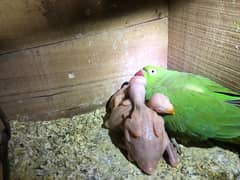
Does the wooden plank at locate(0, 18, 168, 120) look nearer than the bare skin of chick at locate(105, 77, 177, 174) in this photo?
No

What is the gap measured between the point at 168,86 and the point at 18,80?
507 millimetres

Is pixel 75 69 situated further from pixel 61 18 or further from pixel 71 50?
pixel 61 18

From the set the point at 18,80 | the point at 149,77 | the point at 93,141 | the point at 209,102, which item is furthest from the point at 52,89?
the point at 209,102

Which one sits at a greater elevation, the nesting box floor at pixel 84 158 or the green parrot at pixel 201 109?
the green parrot at pixel 201 109

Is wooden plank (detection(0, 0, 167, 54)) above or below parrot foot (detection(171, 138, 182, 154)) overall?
above

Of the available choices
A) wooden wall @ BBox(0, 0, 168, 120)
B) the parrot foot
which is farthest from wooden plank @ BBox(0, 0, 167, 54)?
the parrot foot

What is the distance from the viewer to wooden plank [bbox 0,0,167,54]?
0.96m

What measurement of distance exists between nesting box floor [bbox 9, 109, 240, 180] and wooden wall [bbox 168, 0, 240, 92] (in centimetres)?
25

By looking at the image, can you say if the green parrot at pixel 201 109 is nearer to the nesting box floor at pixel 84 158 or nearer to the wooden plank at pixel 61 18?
the nesting box floor at pixel 84 158

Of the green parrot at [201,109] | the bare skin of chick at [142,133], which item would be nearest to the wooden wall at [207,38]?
the green parrot at [201,109]

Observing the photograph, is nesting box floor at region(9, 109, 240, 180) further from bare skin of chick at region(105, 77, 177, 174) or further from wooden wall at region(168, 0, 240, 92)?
wooden wall at region(168, 0, 240, 92)

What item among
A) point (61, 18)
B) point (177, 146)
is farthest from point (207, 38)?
point (61, 18)

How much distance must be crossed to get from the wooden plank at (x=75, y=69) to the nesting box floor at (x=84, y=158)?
0.09 metres

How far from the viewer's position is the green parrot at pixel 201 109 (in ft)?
2.93
